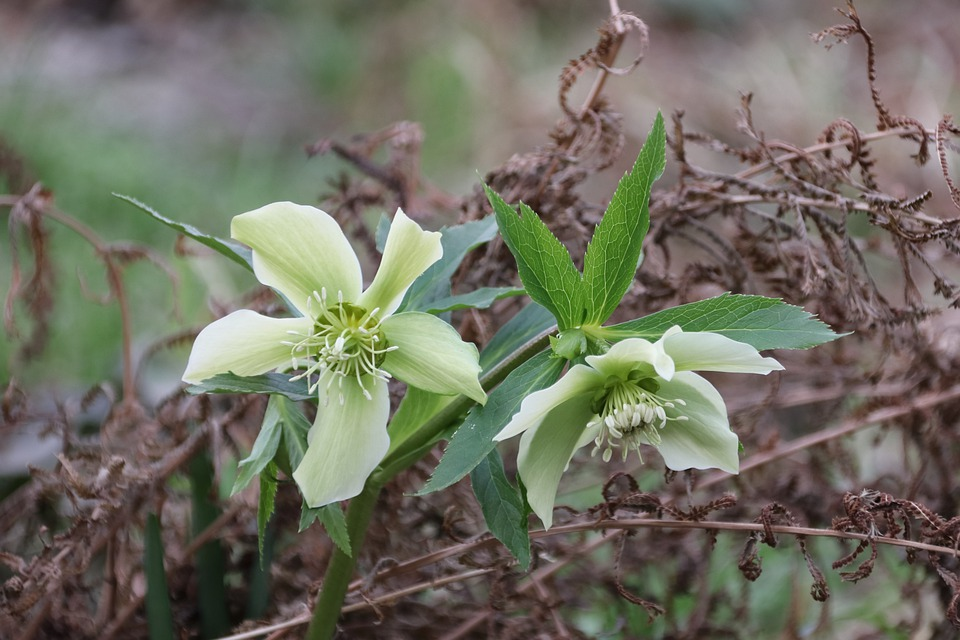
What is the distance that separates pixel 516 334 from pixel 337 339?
14 centimetres

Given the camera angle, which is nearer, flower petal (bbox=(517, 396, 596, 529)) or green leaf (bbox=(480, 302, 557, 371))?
flower petal (bbox=(517, 396, 596, 529))

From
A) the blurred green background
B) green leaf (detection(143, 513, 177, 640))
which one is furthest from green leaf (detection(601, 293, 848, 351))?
the blurred green background

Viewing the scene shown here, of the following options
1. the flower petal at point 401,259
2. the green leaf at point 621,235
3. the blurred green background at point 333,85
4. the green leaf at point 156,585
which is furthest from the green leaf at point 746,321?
the blurred green background at point 333,85

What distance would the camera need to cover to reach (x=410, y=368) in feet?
1.65

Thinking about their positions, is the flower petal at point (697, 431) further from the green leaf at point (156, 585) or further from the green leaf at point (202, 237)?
the green leaf at point (156, 585)

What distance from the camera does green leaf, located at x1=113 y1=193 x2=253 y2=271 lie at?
52cm

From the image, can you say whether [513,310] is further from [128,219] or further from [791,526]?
[128,219]

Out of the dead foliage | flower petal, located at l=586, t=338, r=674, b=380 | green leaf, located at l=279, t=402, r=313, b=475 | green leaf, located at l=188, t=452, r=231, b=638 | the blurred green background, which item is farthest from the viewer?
the blurred green background

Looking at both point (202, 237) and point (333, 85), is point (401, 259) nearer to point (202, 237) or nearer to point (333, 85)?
point (202, 237)

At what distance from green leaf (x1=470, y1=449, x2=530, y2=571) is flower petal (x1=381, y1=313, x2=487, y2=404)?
6cm

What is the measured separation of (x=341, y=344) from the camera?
0.49m

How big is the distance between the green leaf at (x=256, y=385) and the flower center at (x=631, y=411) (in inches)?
7.0

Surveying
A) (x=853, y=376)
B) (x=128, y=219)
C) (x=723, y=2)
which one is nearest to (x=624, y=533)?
(x=853, y=376)

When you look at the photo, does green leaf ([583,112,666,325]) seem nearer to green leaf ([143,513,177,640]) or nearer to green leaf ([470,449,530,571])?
green leaf ([470,449,530,571])
